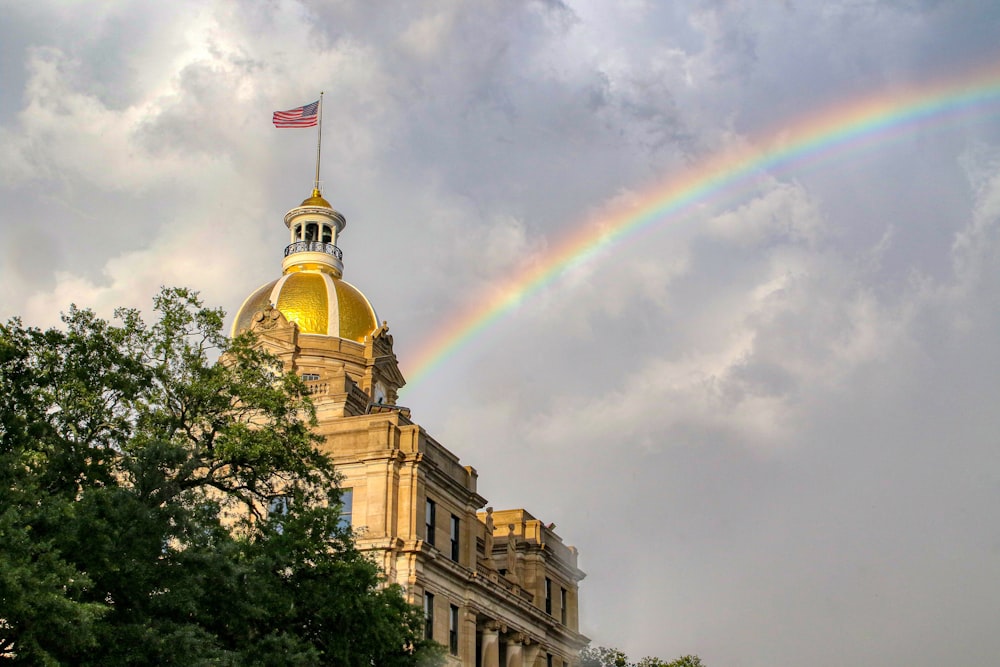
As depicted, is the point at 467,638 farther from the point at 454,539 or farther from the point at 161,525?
the point at 161,525

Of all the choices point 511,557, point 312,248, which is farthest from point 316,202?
point 511,557

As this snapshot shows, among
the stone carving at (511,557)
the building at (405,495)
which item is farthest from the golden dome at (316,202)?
→ the stone carving at (511,557)

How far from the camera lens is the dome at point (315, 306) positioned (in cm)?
6562

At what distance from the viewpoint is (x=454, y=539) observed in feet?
176

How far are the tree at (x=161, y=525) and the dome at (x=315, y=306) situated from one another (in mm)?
28152

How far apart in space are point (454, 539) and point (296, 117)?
25328 mm

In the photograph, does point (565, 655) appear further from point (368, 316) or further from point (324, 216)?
point (324, 216)

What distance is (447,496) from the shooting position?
52906 mm

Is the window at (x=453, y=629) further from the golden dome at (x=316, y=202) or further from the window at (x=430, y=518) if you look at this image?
the golden dome at (x=316, y=202)

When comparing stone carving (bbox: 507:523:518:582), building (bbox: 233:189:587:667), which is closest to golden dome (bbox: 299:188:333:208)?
building (bbox: 233:189:587:667)

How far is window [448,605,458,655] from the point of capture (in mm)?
50794

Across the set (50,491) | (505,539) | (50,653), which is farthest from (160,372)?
(505,539)

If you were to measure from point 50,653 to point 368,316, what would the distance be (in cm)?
4231

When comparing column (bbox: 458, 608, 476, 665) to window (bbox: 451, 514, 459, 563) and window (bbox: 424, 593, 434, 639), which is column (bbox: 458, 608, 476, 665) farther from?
window (bbox: 424, 593, 434, 639)
